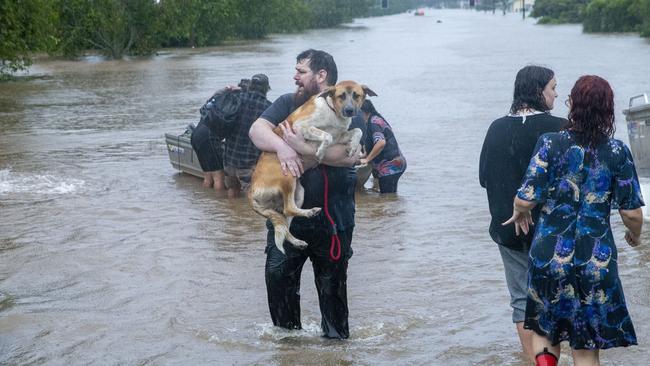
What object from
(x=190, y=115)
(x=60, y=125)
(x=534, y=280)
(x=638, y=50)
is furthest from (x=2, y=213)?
(x=638, y=50)

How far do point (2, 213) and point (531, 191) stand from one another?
25.1 ft

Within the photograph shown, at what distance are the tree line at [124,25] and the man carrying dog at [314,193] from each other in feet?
82.4

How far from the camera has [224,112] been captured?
35.0 feet

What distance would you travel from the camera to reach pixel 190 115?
2277 cm

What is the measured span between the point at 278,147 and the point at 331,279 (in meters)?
0.86

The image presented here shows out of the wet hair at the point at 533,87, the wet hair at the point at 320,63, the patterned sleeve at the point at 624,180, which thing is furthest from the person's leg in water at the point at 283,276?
the patterned sleeve at the point at 624,180

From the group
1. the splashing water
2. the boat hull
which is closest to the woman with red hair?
the boat hull

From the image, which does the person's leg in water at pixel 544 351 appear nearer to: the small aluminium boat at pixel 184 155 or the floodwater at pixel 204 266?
the floodwater at pixel 204 266

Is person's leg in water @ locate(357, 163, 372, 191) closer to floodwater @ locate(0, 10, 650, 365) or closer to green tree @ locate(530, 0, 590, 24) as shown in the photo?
floodwater @ locate(0, 10, 650, 365)

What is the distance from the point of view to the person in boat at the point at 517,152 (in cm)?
546

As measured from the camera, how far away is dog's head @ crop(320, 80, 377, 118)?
5949 millimetres

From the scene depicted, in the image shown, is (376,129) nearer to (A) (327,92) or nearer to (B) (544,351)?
(A) (327,92)

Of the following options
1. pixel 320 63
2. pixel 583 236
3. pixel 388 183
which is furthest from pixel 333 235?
Answer: pixel 388 183

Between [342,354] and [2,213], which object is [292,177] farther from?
[2,213]
